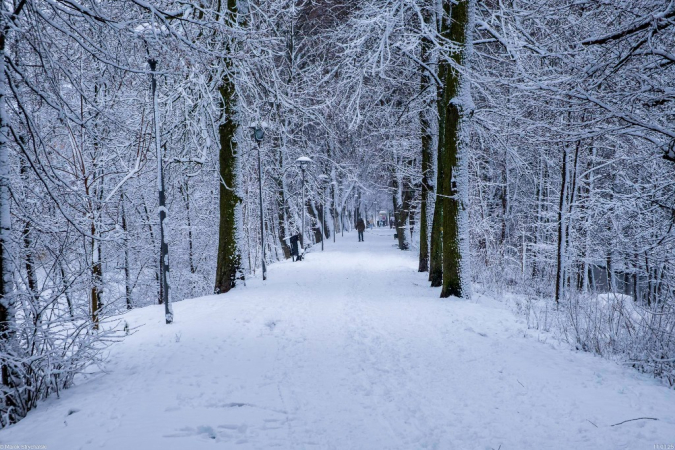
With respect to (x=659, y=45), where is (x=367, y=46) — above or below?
above

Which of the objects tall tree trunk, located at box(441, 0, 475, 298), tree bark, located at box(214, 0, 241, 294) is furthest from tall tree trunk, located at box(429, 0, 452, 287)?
tree bark, located at box(214, 0, 241, 294)

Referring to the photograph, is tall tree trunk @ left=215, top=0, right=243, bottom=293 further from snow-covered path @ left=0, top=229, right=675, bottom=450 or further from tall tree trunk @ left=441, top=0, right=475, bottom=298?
tall tree trunk @ left=441, top=0, right=475, bottom=298

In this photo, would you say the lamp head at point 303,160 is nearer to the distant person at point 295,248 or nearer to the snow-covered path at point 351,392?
the distant person at point 295,248

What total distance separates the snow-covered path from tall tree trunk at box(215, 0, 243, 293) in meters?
2.85

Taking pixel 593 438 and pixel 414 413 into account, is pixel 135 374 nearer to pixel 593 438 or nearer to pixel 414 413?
pixel 414 413

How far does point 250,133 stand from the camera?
13094 millimetres

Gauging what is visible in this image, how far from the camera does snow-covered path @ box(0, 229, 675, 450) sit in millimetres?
3002

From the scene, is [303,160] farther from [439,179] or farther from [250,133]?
[439,179]

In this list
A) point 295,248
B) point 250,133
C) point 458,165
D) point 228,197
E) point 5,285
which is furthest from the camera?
point 295,248

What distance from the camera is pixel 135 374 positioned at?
4293 mm

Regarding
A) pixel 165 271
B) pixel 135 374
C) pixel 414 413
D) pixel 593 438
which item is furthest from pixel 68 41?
pixel 593 438

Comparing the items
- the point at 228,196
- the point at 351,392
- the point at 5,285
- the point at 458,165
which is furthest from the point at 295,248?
the point at 5,285

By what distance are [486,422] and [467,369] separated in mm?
1236

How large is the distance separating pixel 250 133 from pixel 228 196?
4.51 metres
